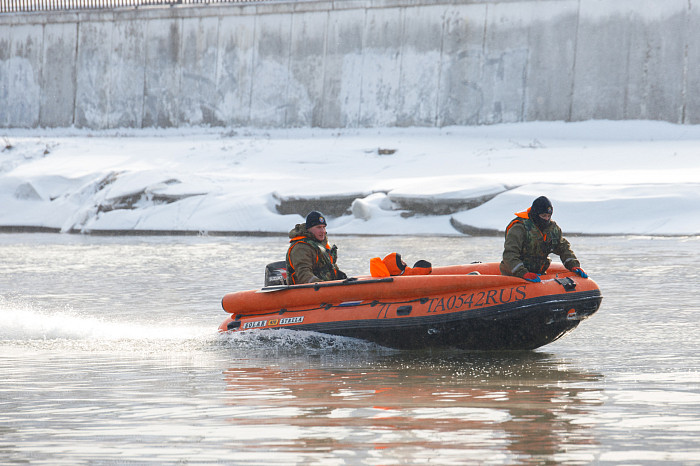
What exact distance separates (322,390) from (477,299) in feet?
6.85

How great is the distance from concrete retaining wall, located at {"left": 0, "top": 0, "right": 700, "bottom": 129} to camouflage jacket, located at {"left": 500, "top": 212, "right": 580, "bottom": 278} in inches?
653

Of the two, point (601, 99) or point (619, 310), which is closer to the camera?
point (619, 310)

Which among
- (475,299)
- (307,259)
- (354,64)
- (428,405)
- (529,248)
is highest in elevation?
(354,64)

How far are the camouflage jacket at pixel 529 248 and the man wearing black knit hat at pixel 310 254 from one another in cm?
165

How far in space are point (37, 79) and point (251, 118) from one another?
6.94 metres

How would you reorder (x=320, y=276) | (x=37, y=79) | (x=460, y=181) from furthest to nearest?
(x=37, y=79), (x=460, y=181), (x=320, y=276)

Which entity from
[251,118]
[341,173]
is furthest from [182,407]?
[251,118]

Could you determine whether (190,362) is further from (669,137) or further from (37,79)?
(37,79)

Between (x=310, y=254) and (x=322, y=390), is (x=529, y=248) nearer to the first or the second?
(x=310, y=254)

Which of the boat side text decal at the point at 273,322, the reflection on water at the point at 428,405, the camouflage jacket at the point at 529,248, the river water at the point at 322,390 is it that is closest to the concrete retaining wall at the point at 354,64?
the river water at the point at 322,390

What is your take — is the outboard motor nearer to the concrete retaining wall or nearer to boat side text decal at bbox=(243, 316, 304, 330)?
boat side text decal at bbox=(243, 316, 304, 330)

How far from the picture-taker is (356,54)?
1046 inches

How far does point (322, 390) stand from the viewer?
6.60 metres

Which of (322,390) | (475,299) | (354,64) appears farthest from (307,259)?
(354,64)
